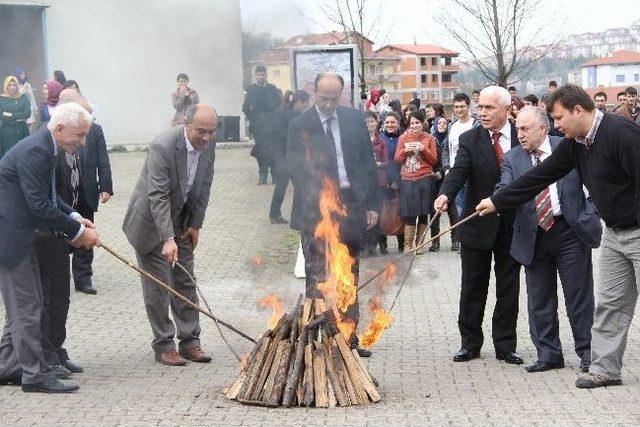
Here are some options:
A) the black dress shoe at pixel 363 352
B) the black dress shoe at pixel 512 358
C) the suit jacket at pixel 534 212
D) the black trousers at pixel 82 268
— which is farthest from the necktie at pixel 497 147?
the black trousers at pixel 82 268

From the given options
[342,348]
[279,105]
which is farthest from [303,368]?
[279,105]

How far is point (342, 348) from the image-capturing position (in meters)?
6.62

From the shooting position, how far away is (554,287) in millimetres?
7570

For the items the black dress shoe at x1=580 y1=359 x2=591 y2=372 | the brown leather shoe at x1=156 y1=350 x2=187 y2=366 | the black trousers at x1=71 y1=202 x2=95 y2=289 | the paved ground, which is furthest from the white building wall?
the black dress shoe at x1=580 y1=359 x2=591 y2=372

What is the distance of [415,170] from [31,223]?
6921mm

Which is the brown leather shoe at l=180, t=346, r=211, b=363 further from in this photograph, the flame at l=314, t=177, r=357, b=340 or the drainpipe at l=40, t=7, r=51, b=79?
the drainpipe at l=40, t=7, r=51, b=79

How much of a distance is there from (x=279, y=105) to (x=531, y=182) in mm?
9294

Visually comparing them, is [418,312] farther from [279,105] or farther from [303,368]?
[279,105]

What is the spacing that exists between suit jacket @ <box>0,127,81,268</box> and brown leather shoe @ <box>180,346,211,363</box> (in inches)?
60.3

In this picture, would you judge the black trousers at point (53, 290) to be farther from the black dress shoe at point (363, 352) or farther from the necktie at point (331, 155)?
the black dress shoe at point (363, 352)

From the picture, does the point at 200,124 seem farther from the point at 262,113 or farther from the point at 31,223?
the point at 262,113

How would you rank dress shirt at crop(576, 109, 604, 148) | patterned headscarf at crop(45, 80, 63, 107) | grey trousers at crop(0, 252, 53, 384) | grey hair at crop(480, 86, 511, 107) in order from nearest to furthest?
dress shirt at crop(576, 109, 604, 148) → grey trousers at crop(0, 252, 53, 384) → grey hair at crop(480, 86, 511, 107) → patterned headscarf at crop(45, 80, 63, 107)

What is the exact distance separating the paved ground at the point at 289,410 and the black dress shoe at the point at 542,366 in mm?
61

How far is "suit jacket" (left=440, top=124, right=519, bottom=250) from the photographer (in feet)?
25.2
